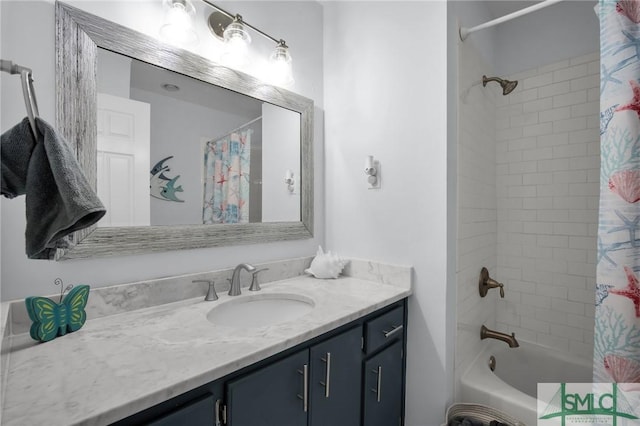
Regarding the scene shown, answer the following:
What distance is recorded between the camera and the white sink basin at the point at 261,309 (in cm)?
130

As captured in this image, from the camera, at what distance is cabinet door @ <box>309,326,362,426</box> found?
1052 millimetres

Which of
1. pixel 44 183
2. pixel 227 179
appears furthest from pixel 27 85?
pixel 227 179

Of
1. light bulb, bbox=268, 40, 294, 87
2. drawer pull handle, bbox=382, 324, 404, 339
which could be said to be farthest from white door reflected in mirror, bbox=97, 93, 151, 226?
drawer pull handle, bbox=382, 324, 404, 339

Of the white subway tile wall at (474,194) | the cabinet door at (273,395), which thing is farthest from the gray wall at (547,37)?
the cabinet door at (273,395)

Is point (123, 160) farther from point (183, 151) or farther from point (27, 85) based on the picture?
point (27, 85)

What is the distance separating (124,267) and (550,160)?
251 centimetres

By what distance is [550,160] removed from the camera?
2.05 metres

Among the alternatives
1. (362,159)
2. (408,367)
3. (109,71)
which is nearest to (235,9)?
(109,71)

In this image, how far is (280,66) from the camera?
160 centimetres

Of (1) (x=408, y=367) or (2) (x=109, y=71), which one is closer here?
(2) (x=109, y=71)

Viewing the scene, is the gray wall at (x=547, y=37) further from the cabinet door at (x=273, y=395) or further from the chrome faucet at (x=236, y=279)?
the cabinet door at (x=273, y=395)

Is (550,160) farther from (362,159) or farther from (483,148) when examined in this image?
(362,159)

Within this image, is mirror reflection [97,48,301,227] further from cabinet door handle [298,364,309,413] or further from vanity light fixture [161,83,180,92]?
cabinet door handle [298,364,309,413]

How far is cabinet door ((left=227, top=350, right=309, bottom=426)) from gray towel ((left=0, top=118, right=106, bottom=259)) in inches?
21.7
